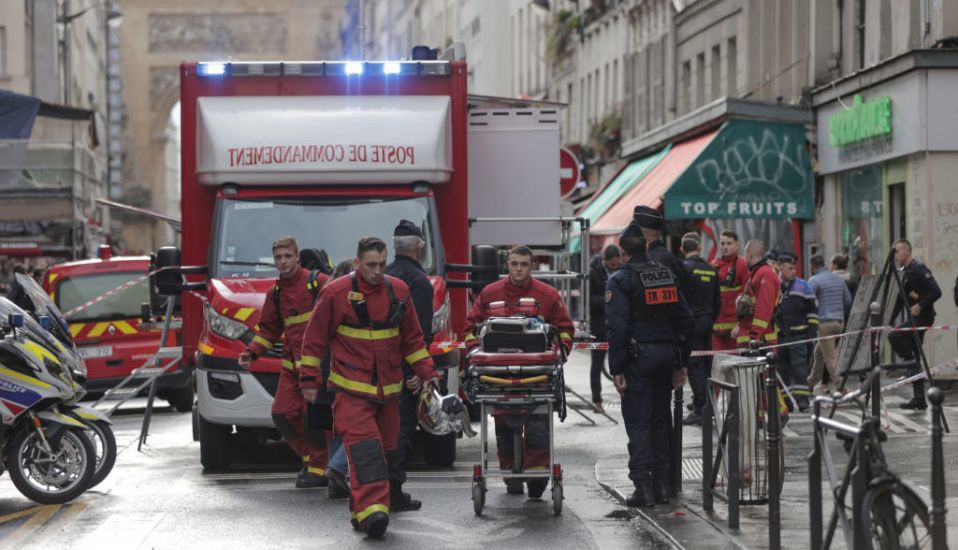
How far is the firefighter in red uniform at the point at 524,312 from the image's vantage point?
12227 mm

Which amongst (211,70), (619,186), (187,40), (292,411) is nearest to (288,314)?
(292,411)

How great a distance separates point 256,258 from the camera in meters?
14.7

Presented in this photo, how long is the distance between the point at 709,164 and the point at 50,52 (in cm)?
2838

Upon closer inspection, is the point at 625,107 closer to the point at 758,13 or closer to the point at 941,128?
the point at 758,13

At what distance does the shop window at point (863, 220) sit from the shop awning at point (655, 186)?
2.71 m

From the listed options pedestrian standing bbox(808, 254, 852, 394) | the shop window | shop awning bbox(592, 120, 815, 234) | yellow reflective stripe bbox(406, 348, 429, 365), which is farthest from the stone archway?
yellow reflective stripe bbox(406, 348, 429, 365)

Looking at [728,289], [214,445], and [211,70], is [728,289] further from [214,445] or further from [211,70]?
[214,445]

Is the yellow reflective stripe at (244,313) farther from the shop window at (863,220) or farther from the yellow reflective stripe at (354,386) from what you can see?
the shop window at (863,220)

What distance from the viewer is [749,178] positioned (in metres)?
28.1

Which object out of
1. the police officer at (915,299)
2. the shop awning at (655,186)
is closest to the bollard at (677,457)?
the police officer at (915,299)

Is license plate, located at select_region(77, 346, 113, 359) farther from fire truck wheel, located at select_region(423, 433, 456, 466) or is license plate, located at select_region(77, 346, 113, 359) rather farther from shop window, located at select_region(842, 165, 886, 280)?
shop window, located at select_region(842, 165, 886, 280)

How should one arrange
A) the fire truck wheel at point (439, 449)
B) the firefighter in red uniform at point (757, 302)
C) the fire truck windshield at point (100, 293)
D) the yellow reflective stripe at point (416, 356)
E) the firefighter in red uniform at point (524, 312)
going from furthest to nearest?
the fire truck windshield at point (100, 293)
the firefighter in red uniform at point (757, 302)
the fire truck wheel at point (439, 449)
the firefighter in red uniform at point (524, 312)
the yellow reflective stripe at point (416, 356)

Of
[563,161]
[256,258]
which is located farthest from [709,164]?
[256,258]

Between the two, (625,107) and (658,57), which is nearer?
(658,57)
